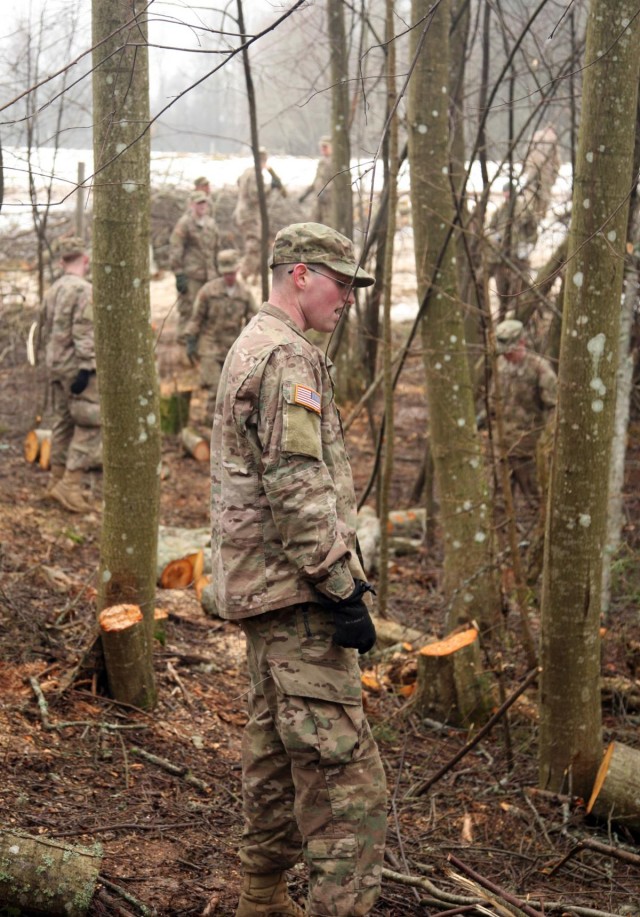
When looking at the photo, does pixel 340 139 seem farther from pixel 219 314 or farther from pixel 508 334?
pixel 508 334

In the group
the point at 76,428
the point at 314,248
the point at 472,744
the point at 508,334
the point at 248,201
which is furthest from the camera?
the point at 248,201

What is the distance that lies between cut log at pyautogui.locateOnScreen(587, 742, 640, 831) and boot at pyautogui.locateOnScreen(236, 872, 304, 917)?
5.72 ft

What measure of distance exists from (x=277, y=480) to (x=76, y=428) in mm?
7477

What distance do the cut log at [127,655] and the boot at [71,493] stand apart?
15.6ft

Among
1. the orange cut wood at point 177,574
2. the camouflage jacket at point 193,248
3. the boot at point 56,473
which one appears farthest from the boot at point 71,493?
the camouflage jacket at point 193,248

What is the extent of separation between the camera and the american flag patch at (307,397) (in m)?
2.96

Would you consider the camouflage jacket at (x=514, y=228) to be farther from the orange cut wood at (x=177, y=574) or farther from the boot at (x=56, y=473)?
the boot at (x=56, y=473)

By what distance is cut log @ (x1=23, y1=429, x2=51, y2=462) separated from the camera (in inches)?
433

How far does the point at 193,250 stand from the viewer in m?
14.9

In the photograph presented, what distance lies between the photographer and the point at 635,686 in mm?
5777

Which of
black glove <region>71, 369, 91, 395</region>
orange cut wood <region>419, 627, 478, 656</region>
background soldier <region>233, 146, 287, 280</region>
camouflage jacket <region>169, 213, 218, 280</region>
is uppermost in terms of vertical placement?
background soldier <region>233, 146, 287, 280</region>

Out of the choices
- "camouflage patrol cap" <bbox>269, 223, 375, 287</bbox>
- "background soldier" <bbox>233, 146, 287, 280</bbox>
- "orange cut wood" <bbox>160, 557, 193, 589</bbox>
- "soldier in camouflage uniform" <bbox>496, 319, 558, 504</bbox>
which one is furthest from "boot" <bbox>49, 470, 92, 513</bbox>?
"background soldier" <bbox>233, 146, 287, 280</bbox>

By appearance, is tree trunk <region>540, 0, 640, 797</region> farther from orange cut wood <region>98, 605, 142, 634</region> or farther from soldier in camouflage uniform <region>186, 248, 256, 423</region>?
soldier in camouflage uniform <region>186, 248, 256, 423</region>

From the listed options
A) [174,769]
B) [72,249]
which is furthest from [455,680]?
[72,249]
